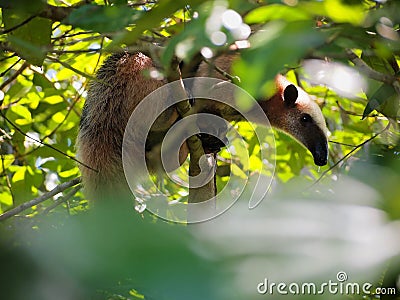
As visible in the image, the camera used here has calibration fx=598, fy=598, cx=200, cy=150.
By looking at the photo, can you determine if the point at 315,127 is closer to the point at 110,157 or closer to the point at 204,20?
the point at 110,157

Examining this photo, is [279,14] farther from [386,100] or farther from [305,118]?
[305,118]

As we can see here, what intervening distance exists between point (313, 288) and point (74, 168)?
456 cm

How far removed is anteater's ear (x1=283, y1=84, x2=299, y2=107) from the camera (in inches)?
222

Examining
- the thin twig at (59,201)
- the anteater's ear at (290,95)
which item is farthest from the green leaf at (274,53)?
the anteater's ear at (290,95)

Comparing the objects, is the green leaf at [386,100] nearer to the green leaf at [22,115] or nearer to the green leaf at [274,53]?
the green leaf at [274,53]

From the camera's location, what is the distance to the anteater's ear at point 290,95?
564 cm

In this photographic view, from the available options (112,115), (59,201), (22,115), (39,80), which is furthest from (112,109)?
(59,201)

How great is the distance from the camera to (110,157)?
479cm

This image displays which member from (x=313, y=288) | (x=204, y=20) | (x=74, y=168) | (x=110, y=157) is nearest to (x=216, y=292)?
(x=313, y=288)

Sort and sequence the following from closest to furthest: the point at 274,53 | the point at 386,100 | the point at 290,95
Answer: the point at 274,53
the point at 386,100
the point at 290,95

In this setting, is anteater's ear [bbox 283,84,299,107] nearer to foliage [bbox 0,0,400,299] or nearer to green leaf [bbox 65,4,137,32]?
foliage [bbox 0,0,400,299]

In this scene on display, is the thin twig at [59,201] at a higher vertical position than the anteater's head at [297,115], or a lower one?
higher

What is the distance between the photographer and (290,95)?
577 cm

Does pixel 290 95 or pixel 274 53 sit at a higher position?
pixel 274 53
